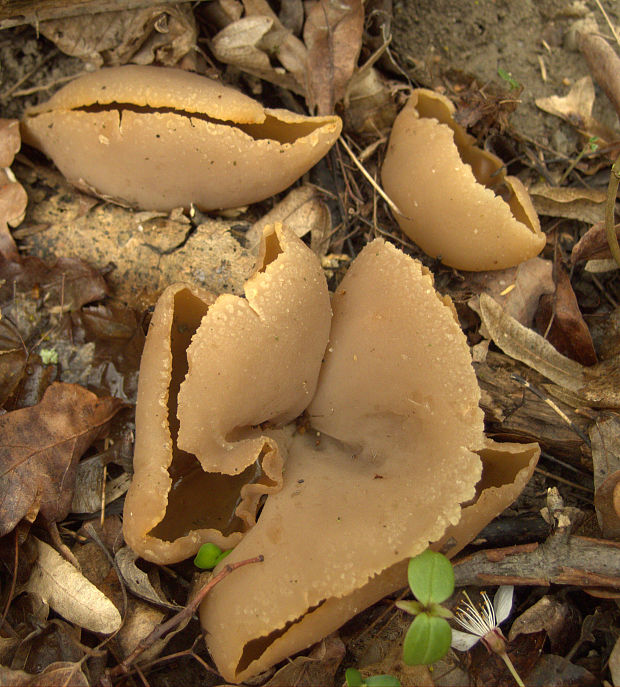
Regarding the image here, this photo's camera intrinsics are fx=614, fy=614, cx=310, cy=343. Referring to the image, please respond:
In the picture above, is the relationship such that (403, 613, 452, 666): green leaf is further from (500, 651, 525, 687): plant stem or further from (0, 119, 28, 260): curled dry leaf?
(0, 119, 28, 260): curled dry leaf

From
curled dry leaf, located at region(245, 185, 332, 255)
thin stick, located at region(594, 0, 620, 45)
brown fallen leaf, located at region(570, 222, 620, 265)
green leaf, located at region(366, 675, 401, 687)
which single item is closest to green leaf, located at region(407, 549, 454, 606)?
green leaf, located at region(366, 675, 401, 687)

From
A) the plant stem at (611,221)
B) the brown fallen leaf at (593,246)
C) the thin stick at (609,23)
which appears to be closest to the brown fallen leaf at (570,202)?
the brown fallen leaf at (593,246)

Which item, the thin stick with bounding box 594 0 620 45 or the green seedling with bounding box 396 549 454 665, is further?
the thin stick with bounding box 594 0 620 45

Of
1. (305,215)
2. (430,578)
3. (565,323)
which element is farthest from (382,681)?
(305,215)

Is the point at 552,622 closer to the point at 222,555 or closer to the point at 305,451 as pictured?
the point at 305,451

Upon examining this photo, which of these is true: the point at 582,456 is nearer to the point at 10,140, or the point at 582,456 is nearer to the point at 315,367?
the point at 315,367

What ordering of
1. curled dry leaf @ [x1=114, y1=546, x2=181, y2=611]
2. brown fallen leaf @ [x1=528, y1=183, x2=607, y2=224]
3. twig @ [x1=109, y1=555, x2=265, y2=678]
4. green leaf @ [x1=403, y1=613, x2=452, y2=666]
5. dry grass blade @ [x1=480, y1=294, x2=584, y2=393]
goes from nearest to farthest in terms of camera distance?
1. green leaf @ [x1=403, y1=613, x2=452, y2=666]
2. twig @ [x1=109, y1=555, x2=265, y2=678]
3. curled dry leaf @ [x1=114, y1=546, x2=181, y2=611]
4. dry grass blade @ [x1=480, y1=294, x2=584, y2=393]
5. brown fallen leaf @ [x1=528, y1=183, x2=607, y2=224]
